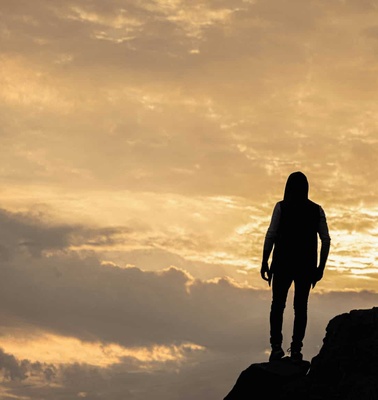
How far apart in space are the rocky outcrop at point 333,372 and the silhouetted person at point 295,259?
70 cm

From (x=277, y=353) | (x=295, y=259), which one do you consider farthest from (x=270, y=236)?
(x=277, y=353)

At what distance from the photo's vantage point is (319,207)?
1866 cm

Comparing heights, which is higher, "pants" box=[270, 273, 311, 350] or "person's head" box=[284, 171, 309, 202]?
"person's head" box=[284, 171, 309, 202]

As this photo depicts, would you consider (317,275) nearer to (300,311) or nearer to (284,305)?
(300,311)

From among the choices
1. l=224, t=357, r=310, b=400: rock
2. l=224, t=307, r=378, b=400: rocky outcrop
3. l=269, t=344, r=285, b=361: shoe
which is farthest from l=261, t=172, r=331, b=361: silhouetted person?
l=224, t=307, r=378, b=400: rocky outcrop

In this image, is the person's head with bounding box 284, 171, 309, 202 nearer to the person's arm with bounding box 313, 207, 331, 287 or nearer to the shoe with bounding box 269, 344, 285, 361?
the person's arm with bounding box 313, 207, 331, 287

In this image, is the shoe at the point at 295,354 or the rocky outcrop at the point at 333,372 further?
the shoe at the point at 295,354

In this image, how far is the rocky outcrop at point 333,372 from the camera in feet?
52.9

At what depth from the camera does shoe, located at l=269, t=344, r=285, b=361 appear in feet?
61.3

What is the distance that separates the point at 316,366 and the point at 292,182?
3.77 m

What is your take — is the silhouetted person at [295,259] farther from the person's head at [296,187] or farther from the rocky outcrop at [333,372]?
the rocky outcrop at [333,372]

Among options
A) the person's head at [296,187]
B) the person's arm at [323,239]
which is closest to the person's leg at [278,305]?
the person's arm at [323,239]

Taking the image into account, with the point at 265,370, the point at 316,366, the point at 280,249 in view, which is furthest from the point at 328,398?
the point at 280,249

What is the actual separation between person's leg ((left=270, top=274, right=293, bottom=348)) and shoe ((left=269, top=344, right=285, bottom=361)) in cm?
5
